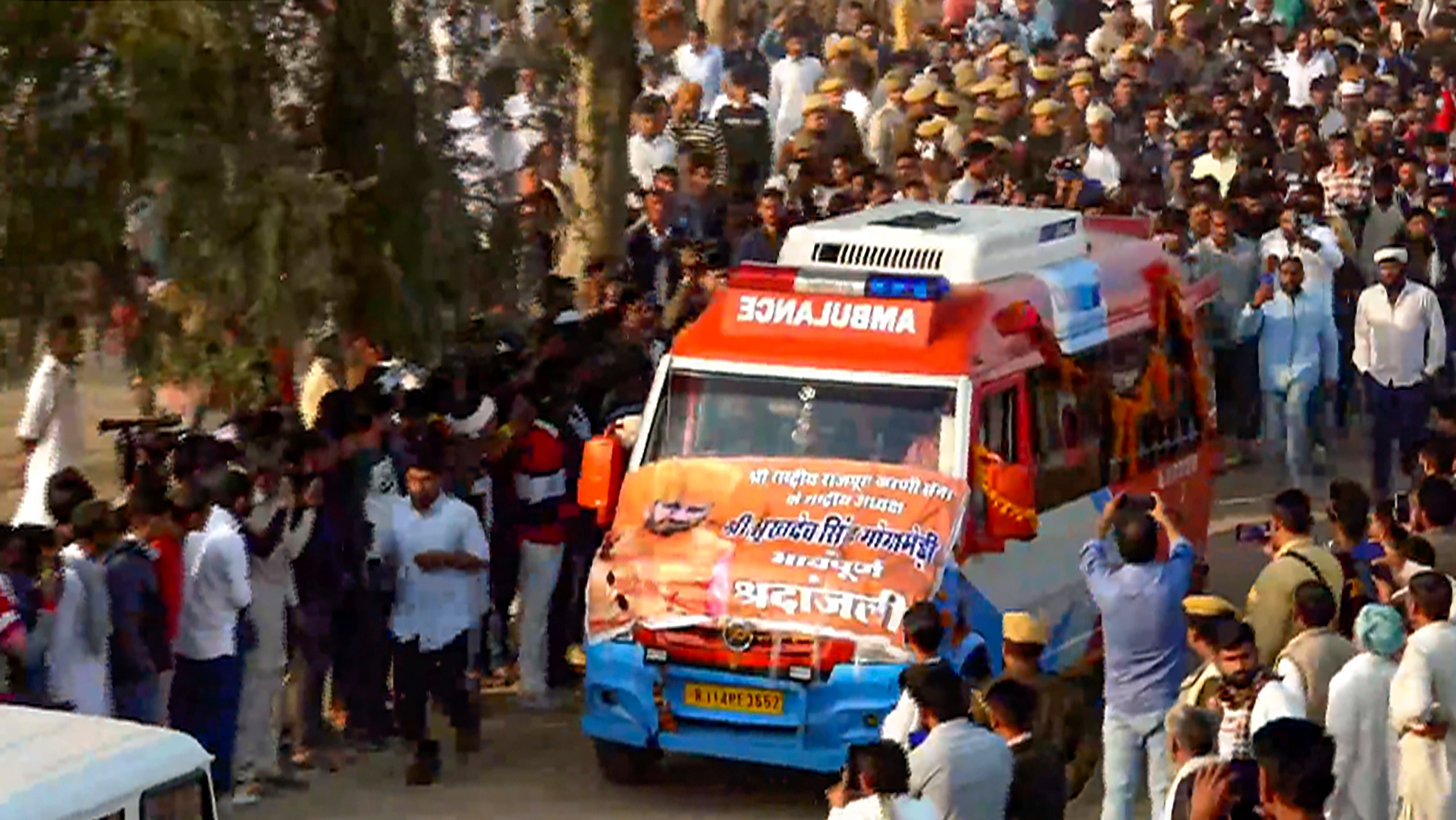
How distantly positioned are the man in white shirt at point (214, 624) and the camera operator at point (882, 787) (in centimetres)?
462

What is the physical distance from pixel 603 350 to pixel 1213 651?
6.52m

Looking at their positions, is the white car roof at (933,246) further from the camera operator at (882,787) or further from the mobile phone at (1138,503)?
the camera operator at (882,787)

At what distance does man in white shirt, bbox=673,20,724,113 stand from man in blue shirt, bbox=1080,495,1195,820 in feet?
49.2

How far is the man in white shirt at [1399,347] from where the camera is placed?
19875 millimetres

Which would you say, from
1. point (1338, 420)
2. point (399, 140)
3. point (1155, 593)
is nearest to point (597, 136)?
point (399, 140)

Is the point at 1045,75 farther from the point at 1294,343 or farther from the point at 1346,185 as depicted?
the point at 1294,343

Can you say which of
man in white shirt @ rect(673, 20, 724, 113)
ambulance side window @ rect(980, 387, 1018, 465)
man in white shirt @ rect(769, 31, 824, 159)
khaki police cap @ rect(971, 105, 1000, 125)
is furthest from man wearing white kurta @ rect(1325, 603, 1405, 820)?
man in white shirt @ rect(673, 20, 724, 113)

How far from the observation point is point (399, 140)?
14.7 meters

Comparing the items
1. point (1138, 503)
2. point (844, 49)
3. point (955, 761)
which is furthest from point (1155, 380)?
point (844, 49)

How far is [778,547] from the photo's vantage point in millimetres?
13383

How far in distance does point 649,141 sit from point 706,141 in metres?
0.57

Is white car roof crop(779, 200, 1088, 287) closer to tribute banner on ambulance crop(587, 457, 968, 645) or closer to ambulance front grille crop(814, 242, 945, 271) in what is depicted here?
ambulance front grille crop(814, 242, 945, 271)

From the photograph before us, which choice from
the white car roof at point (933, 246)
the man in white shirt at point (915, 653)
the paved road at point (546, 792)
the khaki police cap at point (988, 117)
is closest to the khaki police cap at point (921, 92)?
the khaki police cap at point (988, 117)

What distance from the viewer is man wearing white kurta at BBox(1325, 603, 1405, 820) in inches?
433
